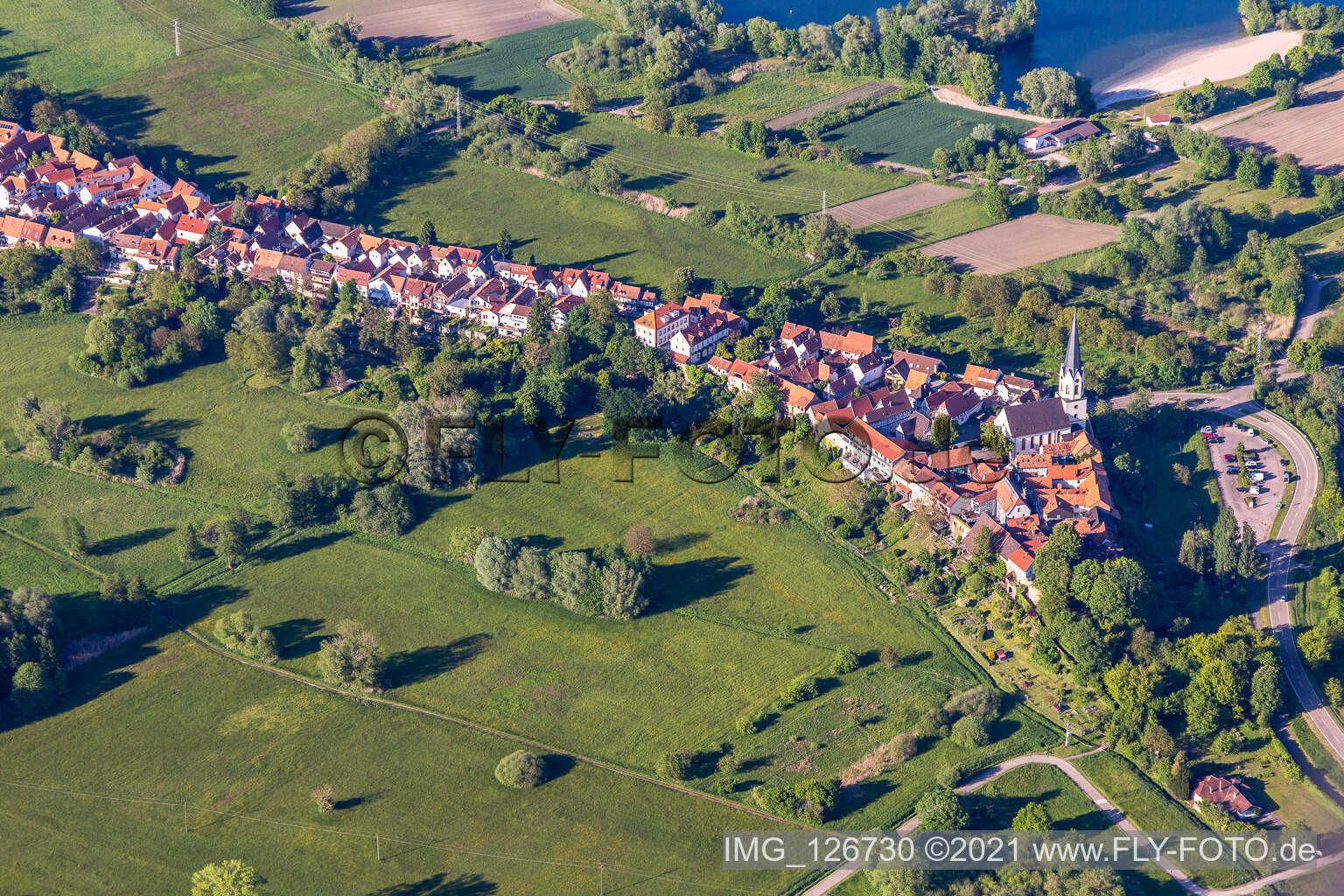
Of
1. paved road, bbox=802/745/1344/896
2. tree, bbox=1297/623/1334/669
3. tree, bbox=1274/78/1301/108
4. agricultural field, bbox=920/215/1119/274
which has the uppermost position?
tree, bbox=1274/78/1301/108

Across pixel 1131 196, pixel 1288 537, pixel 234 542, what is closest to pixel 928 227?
pixel 1131 196

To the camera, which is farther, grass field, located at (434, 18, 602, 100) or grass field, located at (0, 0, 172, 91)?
grass field, located at (434, 18, 602, 100)

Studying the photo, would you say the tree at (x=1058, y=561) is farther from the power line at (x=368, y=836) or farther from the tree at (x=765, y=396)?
the power line at (x=368, y=836)

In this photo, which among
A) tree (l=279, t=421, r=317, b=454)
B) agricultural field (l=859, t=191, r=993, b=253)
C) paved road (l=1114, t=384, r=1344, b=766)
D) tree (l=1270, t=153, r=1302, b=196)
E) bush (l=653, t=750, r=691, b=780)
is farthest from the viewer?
tree (l=1270, t=153, r=1302, b=196)

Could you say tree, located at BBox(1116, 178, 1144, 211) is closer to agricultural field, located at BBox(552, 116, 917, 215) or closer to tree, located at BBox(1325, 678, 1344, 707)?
agricultural field, located at BBox(552, 116, 917, 215)

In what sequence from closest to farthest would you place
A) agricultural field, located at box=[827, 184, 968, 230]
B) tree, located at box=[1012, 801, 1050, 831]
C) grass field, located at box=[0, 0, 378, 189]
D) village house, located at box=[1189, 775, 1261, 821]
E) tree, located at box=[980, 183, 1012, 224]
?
1. tree, located at box=[1012, 801, 1050, 831]
2. village house, located at box=[1189, 775, 1261, 821]
3. tree, located at box=[980, 183, 1012, 224]
4. agricultural field, located at box=[827, 184, 968, 230]
5. grass field, located at box=[0, 0, 378, 189]

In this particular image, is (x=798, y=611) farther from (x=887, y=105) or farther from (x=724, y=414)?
(x=887, y=105)

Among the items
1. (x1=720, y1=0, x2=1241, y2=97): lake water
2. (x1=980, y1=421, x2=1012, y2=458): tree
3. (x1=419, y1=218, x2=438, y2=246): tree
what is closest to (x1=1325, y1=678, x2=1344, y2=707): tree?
(x1=980, y1=421, x2=1012, y2=458): tree

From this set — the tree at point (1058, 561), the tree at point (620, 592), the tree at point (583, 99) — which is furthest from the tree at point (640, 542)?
the tree at point (583, 99)
